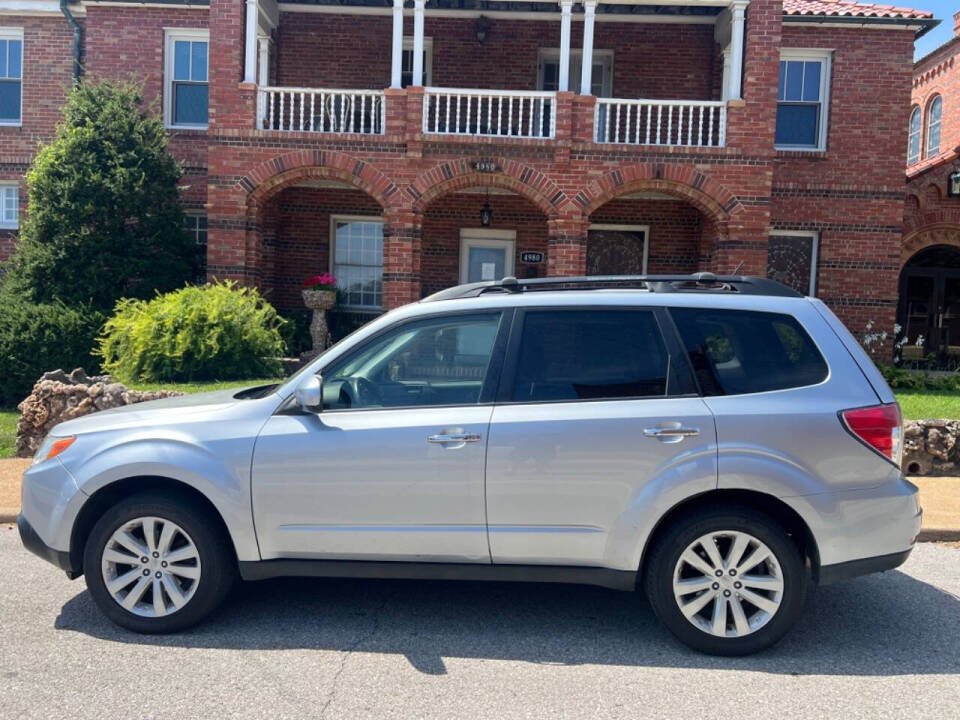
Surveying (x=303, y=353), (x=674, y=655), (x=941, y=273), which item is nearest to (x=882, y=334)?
(x=941, y=273)

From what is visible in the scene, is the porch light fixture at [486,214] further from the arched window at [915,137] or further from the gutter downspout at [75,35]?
the arched window at [915,137]

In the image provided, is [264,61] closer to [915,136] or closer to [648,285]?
[648,285]

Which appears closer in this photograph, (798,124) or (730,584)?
(730,584)

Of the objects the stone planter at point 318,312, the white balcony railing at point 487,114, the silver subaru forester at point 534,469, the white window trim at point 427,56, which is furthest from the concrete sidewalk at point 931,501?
the white window trim at point 427,56

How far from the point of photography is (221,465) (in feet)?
14.8

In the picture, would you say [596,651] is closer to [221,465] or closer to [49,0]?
[221,465]

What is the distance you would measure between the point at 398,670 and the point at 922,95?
71.6ft

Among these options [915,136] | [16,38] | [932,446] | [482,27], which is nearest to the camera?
[932,446]

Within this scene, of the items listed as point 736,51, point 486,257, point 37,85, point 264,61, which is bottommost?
point 486,257

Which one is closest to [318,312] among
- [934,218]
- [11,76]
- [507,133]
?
[507,133]

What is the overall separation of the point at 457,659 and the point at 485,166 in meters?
11.0

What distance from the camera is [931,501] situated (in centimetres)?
781

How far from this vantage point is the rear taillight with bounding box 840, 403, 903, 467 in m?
4.35

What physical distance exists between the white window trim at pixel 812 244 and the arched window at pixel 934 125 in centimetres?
612
